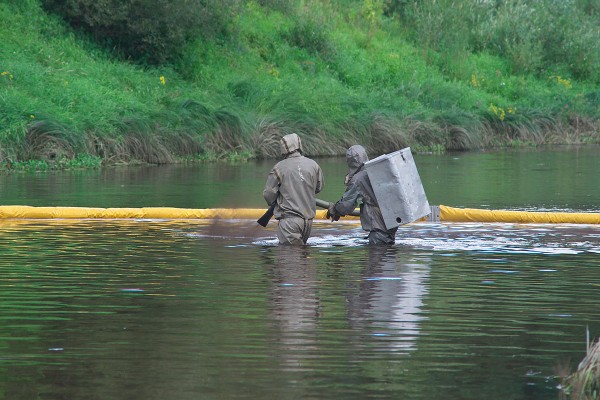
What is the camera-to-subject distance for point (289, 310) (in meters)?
11.0

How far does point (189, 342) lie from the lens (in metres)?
9.48

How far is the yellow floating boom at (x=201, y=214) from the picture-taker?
1906 centimetres

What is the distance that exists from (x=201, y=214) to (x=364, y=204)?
3898mm

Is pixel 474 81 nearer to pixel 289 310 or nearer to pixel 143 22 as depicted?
pixel 143 22

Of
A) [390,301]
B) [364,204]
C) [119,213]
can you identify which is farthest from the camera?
[119,213]

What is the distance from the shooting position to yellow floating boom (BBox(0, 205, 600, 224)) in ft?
62.5

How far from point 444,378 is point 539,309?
9.93 ft

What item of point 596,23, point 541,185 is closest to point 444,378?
point 541,185

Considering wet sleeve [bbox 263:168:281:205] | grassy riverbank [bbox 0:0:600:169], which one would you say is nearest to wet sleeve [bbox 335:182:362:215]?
wet sleeve [bbox 263:168:281:205]

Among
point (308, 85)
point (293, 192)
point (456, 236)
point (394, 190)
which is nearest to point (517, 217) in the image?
point (456, 236)

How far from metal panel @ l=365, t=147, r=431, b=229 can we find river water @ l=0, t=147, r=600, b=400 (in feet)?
1.34

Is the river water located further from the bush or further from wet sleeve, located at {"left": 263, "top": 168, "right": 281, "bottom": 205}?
the bush

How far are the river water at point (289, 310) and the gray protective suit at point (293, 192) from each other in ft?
1.01

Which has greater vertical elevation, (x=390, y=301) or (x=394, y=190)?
(x=394, y=190)
